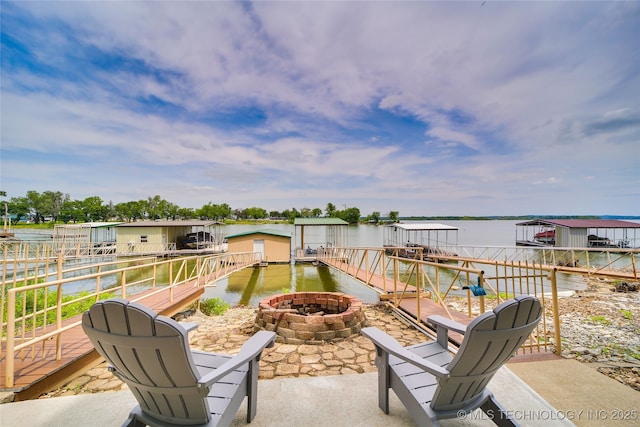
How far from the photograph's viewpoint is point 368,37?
634 cm

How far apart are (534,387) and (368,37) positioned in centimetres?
691

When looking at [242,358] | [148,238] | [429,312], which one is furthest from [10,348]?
[148,238]

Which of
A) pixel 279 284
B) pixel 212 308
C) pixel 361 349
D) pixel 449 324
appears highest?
pixel 449 324

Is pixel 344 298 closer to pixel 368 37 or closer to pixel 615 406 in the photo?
pixel 615 406

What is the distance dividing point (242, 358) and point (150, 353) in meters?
0.48

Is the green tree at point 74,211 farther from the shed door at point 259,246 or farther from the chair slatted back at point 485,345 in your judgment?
the chair slatted back at point 485,345

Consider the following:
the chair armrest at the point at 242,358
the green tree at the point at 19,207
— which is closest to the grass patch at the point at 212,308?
the chair armrest at the point at 242,358

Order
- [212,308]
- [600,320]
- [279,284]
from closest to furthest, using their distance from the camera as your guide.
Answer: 1. [600,320]
2. [212,308]
3. [279,284]

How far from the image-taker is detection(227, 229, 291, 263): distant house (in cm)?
1678

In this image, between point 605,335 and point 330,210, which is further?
point 330,210

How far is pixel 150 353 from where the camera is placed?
4.03ft

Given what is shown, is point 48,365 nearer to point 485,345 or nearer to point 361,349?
point 361,349

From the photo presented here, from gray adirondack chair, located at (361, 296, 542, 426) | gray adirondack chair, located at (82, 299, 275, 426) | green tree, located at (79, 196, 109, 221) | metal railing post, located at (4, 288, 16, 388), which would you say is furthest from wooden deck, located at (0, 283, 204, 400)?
green tree, located at (79, 196, 109, 221)

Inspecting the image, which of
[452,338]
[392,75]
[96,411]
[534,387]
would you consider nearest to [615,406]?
[534,387]
